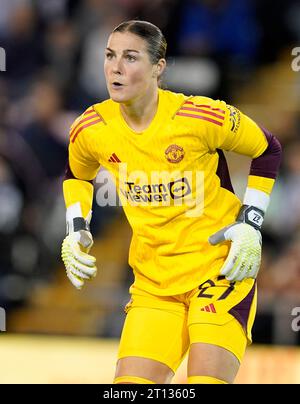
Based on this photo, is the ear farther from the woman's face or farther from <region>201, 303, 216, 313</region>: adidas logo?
<region>201, 303, 216, 313</region>: adidas logo

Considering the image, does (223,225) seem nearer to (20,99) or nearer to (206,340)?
(206,340)

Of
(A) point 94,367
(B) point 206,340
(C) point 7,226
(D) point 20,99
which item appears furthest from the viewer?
(D) point 20,99

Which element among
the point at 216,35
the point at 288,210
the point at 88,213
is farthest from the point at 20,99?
the point at 88,213

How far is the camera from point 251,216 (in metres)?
4.32

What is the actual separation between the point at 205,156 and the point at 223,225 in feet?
1.04

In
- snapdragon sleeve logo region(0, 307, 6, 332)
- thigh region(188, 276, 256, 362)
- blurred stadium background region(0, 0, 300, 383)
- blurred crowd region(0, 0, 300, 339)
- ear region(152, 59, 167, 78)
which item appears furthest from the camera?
blurred crowd region(0, 0, 300, 339)

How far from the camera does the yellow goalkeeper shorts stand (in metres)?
4.09

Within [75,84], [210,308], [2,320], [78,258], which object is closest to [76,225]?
[78,258]

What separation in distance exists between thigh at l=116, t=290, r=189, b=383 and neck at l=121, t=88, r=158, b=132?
75cm

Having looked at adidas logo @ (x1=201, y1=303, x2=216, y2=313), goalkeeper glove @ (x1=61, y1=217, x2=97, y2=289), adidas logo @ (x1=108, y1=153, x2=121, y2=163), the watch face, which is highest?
adidas logo @ (x1=108, y1=153, x2=121, y2=163)

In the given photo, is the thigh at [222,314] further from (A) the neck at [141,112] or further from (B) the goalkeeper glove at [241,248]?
(A) the neck at [141,112]

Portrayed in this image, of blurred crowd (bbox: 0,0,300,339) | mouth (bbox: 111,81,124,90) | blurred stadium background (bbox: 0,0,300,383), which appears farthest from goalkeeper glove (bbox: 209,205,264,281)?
blurred crowd (bbox: 0,0,300,339)
